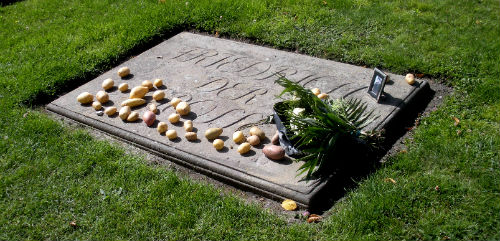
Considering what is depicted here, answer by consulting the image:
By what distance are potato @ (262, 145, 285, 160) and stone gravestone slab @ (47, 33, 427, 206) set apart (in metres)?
0.04

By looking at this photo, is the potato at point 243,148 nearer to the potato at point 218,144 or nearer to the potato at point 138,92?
the potato at point 218,144

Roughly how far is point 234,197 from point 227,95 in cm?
150

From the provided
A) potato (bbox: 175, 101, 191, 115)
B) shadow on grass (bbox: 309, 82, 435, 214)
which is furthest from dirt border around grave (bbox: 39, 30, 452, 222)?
potato (bbox: 175, 101, 191, 115)

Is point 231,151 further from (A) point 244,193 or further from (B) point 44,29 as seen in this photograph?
(B) point 44,29

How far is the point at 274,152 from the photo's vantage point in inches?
147

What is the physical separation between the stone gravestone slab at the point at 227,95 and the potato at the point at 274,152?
0.04 meters

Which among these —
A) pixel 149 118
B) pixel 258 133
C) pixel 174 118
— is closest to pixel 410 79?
pixel 258 133

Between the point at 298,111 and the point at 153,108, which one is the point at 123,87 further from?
the point at 298,111

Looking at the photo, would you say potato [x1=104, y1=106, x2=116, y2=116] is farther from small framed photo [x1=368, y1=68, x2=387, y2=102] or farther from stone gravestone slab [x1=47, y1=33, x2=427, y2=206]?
small framed photo [x1=368, y1=68, x2=387, y2=102]

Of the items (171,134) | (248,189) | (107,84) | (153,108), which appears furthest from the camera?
(107,84)

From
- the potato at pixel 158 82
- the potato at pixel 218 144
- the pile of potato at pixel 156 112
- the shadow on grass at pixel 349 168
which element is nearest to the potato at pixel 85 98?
the pile of potato at pixel 156 112

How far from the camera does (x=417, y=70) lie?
5098 mm

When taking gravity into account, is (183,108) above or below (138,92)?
above

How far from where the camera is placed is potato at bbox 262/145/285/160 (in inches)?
147
